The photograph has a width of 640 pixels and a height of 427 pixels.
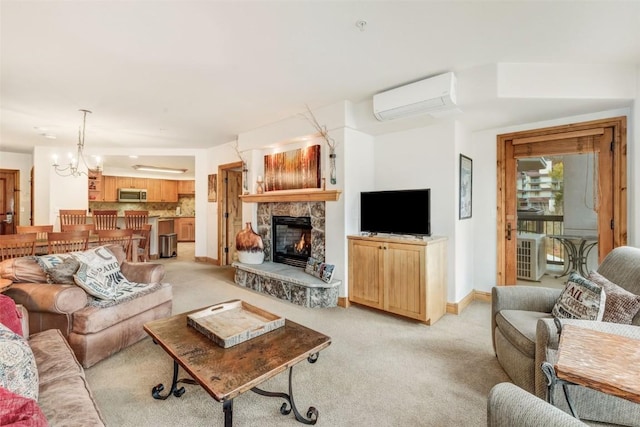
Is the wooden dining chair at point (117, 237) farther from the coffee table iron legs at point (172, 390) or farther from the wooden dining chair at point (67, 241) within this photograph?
the coffee table iron legs at point (172, 390)

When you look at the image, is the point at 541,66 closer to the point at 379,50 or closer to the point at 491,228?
the point at 379,50

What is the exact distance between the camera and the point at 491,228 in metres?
3.83

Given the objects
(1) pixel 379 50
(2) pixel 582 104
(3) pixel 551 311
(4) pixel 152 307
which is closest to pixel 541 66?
(2) pixel 582 104

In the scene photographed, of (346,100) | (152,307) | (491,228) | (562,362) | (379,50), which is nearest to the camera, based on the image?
(562,362)

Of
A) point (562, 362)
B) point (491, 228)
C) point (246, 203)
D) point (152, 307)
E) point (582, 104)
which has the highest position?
point (582, 104)

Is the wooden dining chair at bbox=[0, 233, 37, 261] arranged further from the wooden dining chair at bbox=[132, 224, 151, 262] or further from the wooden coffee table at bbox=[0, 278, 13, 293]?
the wooden dining chair at bbox=[132, 224, 151, 262]

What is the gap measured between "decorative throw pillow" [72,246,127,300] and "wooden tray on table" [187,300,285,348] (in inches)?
39.9

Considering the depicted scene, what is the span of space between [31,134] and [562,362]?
24.1 feet

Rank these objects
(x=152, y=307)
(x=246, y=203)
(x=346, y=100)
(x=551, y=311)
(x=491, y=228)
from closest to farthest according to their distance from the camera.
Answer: (x=551, y=311) → (x=152, y=307) → (x=346, y=100) → (x=491, y=228) → (x=246, y=203)

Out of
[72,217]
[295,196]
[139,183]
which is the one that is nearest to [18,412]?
[295,196]

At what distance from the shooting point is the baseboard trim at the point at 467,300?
3.40 metres

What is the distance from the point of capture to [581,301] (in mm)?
1784

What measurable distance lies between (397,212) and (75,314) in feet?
9.98

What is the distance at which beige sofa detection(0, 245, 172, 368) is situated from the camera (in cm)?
218
